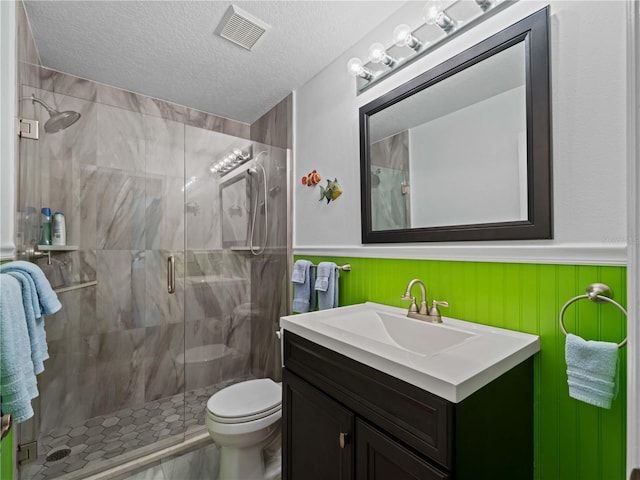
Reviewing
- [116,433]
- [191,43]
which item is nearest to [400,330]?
[116,433]

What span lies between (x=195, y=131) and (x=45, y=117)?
0.78m

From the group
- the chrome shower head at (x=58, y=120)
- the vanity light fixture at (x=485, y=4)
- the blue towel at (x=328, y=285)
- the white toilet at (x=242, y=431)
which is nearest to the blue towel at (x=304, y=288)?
the blue towel at (x=328, y=285)

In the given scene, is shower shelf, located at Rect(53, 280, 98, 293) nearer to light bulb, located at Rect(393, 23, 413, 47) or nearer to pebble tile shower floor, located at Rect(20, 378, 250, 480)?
pebble tile shower floor, located at Rect(20, 378, 250, 480)

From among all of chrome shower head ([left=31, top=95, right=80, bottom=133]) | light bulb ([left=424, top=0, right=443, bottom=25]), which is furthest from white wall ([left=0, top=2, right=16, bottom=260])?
light bulb ([left=424, top=0, right=443, bottom=25])

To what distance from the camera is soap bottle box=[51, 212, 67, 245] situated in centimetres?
168

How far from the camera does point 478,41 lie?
1.14 metres

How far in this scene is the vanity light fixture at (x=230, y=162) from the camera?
212cm

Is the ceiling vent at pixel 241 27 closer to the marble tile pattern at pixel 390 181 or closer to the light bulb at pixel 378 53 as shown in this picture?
the light bulb at pixel 378 53

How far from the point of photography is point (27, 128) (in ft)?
4.76

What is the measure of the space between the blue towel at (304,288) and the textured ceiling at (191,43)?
129 cm

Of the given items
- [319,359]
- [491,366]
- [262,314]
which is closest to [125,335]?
[262,314]

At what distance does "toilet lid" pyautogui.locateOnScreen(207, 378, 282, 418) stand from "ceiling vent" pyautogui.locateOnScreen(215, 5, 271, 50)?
199cm

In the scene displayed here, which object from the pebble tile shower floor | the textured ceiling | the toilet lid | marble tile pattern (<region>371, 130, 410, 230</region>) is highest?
the textured ceiling

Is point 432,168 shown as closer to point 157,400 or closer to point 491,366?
point 491,366
